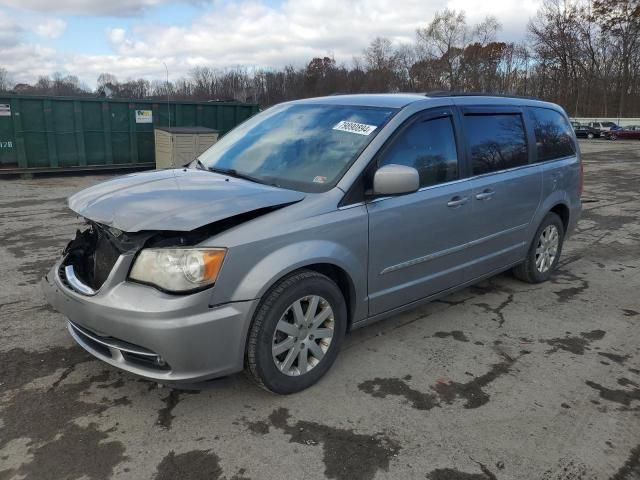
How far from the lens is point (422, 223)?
3713mm

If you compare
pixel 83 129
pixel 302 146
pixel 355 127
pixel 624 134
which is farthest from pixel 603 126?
pixel 302 146

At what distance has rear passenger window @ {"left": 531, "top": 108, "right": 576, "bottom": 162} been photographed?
5035 millimetres

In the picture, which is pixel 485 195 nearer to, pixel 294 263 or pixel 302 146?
pixel 302 146

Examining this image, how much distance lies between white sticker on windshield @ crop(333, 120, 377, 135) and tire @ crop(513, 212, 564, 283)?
2.42 meters

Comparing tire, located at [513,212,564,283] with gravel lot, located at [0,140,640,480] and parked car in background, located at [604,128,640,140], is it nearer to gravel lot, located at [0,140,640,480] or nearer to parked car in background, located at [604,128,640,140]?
gravel lot, located at [0,140,640,480]

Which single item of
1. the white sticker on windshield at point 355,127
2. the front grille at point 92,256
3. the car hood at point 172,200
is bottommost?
the front grille at point 92,256

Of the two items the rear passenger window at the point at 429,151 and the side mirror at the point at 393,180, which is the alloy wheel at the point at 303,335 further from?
the rear passenger window at the point at 429,151

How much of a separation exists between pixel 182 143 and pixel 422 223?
37.8 feet

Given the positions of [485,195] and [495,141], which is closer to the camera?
[485,195]

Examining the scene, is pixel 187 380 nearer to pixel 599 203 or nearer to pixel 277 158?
pixel 277 158

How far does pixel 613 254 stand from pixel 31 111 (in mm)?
13542

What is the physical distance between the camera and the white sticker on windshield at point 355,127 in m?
3.58

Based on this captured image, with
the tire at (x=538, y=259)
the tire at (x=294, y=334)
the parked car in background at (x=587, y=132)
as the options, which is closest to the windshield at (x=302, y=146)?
the tire at (x=294, y=334)

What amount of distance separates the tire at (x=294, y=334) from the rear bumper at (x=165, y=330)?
0.32 ft
